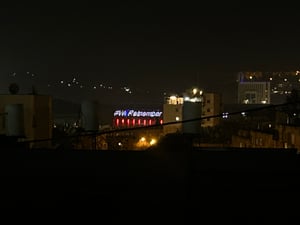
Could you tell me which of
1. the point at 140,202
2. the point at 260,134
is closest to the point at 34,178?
the point at 140,202

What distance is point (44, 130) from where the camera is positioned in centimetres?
906

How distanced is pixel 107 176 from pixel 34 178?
0.42m

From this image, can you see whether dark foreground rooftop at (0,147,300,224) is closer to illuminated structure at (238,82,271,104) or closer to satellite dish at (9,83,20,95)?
satellite dish at (9,83,20,95)

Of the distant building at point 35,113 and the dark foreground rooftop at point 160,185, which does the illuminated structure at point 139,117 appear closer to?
the distant building at point 35,113

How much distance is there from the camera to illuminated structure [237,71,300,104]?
31.7 meters

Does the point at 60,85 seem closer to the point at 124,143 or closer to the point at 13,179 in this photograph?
the point at 124,143

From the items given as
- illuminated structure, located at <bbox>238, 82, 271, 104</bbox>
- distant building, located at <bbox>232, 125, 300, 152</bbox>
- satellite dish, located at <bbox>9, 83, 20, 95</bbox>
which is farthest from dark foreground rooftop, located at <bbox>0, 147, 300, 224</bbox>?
illuminated structure, located at <bbox>238, 82, 271, 104</bbox>

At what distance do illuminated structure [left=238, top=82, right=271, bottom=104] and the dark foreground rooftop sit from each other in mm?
32952

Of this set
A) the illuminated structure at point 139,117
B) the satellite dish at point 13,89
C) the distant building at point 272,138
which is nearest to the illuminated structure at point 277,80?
the illuminated structure at point 139,117

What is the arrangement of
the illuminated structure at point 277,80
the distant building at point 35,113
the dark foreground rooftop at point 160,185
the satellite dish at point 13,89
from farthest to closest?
1. the illuminated structure at point 277,80
2. the satellite dish at point 13,89
3. the distant building at point 35,113
4. the dark foreground rooftop at point 160,185

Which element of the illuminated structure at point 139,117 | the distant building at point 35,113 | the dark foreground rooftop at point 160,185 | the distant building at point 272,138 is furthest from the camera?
the illuminated structure at point 139,117

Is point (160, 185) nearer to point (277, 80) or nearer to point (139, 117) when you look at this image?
point (139, 117)

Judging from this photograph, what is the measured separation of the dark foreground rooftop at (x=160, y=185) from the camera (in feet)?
7.75

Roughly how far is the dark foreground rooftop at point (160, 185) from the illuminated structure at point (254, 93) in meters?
33.0
